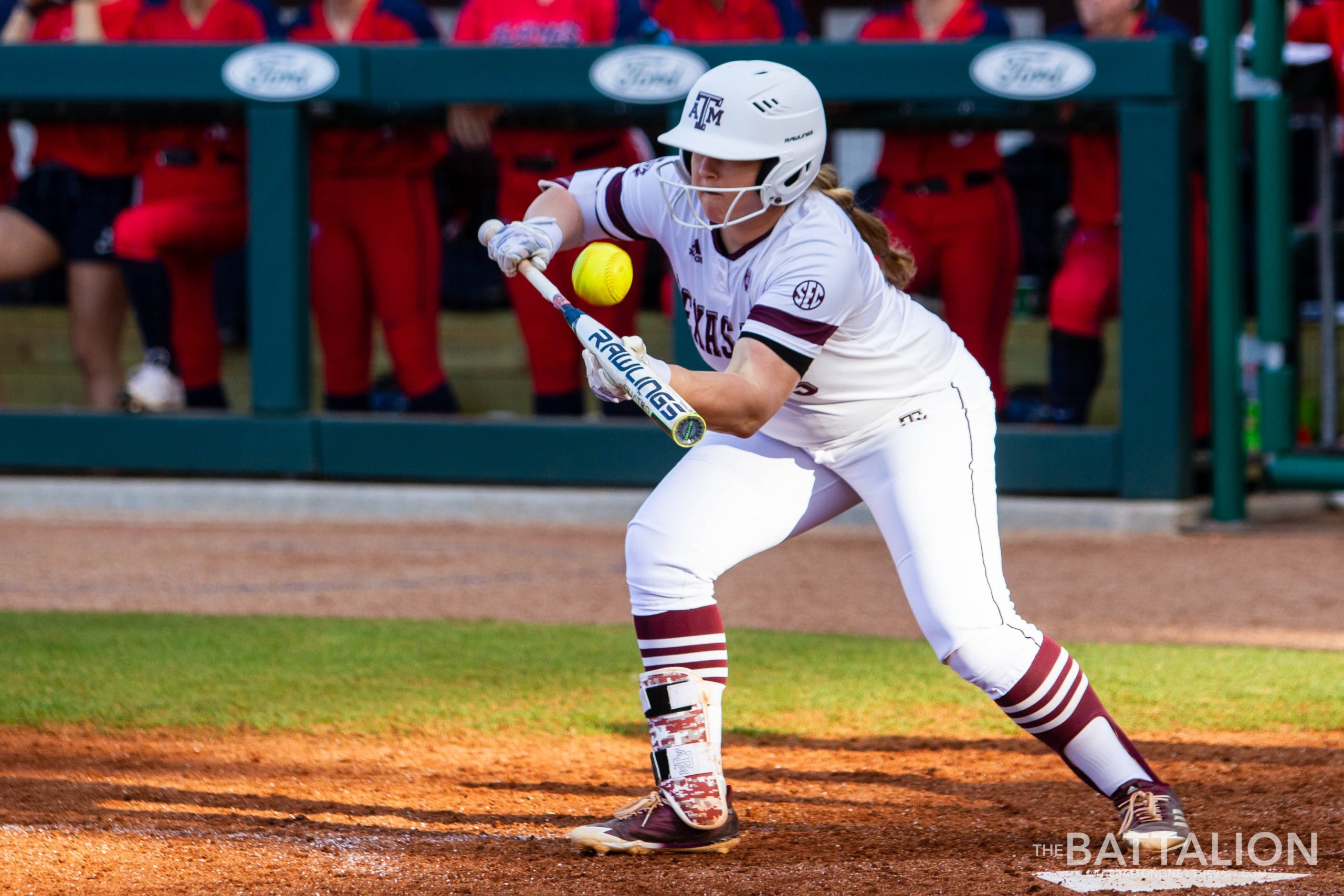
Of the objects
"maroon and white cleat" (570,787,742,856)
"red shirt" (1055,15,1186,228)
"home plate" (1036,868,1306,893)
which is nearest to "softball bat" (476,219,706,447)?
"maroon and white cleat" (570,787,742,856)

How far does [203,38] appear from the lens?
7832 millimetres

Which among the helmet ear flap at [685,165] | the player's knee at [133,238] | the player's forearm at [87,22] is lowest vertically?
the player's knee at [133,238]

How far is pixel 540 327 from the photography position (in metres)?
7.58

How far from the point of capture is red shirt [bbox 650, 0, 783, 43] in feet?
24.5

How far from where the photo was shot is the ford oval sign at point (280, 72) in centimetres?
741

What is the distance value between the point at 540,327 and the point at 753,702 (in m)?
3.26

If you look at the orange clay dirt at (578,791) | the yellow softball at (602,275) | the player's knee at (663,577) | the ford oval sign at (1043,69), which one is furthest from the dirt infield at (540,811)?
the ford oval sign at (1043,69)

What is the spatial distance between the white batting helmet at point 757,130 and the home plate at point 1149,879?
130 cm

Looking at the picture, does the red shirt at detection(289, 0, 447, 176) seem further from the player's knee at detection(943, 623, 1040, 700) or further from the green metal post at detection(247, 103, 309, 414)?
the player's knee at detection(943, 623, 1040, 700)

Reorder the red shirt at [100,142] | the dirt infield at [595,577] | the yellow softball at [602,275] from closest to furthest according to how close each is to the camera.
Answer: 1. the yellow softball at [602,275]
2. the dirt infield at [595,577]
3. the red shirt at [100,142]

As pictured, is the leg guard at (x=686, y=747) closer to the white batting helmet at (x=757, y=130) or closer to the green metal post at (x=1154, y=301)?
the white batting helmet at (x=757, y=130)

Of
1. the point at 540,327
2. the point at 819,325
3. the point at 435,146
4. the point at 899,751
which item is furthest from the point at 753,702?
the point at 435,146

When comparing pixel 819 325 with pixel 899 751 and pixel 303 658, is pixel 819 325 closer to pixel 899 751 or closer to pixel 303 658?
pixel 899 751

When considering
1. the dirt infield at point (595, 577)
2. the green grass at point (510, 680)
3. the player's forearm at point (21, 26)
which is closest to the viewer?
the green grass at point (510, 680)
